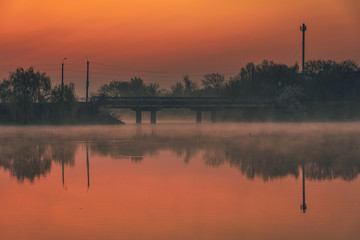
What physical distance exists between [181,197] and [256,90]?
15034cm

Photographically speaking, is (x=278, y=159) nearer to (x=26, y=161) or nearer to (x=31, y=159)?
(x=26, y=161)

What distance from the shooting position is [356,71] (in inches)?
6964

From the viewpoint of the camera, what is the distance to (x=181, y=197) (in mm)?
22578

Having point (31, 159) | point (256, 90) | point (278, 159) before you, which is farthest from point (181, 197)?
point (256, 90)

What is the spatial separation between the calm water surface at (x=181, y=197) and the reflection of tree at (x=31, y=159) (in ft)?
0.19

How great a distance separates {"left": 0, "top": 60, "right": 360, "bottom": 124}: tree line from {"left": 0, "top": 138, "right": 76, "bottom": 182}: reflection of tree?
70.0m

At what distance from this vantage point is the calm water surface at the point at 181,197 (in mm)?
16844

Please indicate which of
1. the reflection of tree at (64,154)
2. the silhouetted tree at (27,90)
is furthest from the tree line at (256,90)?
the reflection of tree at (64,154)

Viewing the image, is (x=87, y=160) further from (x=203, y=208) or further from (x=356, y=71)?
(x=356, y=71)

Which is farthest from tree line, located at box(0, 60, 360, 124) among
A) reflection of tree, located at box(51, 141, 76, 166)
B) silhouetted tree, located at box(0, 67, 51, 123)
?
reflection of tree, located at box(51, 141, 76, 166)

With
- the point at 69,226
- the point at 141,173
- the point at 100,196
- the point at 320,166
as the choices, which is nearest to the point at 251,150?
the point at 320,166

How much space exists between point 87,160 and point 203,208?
786 inches

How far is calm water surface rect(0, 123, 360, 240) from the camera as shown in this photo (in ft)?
55.3

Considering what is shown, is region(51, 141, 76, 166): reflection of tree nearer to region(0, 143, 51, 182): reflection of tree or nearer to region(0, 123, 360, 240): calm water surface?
region(0, 123, 360, 240): calm water surface
